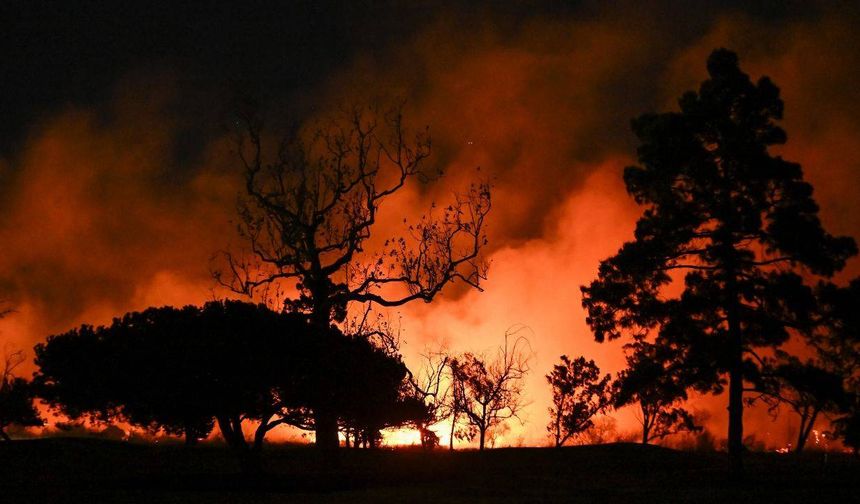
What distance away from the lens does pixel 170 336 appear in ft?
81.9

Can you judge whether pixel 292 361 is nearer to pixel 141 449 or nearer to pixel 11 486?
pixel 11 486

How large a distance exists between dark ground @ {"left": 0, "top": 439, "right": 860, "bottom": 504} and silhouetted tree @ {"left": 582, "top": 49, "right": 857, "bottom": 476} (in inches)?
162

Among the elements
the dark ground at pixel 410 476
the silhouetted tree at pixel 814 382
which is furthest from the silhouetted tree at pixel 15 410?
the silhouetted tree at pixel 814 382

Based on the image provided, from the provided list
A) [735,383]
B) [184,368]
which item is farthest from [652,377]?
[184,368]

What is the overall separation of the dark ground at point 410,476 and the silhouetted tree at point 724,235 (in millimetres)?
4103

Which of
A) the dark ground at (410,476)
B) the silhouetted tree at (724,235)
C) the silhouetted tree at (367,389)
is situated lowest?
the dark ground at (410,476)

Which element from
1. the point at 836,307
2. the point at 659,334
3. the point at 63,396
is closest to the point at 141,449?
the point at 63,396

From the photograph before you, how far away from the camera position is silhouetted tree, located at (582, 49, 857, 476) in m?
29.9

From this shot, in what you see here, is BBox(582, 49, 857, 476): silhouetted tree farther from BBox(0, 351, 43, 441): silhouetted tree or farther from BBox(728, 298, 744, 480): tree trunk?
BBox(0, 351, 43, 441): silhouetted tree

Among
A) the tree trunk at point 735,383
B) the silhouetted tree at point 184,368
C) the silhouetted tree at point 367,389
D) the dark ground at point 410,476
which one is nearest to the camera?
the dark ground at point 410,476

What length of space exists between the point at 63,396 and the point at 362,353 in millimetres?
9714

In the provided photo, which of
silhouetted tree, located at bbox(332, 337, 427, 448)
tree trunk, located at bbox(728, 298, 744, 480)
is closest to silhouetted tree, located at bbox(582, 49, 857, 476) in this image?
tree trunk, located at bbox(728, 298, 744, 480)

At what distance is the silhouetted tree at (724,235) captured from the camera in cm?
2988

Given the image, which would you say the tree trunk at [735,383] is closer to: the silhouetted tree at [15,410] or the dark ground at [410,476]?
the dark ground at [410,476]
